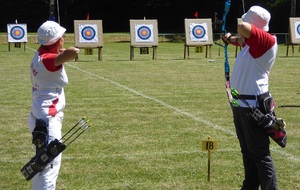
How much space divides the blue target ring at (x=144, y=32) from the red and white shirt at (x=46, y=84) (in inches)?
641

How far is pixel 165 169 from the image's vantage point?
227 inches

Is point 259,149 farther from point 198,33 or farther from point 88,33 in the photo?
point 198,33

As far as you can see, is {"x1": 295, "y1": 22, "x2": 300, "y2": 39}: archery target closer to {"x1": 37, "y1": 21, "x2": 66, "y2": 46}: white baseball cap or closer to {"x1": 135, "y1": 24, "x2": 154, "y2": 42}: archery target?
{"x1": 135, "y1": 24, "x2": 154, "y2": 42}: archery target

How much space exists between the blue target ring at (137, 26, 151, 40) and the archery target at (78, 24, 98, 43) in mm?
1542

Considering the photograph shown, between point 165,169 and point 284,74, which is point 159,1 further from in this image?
point 165,169

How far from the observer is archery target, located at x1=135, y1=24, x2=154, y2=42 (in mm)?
20422

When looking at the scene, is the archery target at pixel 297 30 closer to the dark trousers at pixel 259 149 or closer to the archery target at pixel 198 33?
the archery target at pixel 198 33

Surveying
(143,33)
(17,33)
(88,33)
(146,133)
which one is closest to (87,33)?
(88,33)

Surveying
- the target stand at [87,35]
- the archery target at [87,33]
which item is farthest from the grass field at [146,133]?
the archery target at [87,33]

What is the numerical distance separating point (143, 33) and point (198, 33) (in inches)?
79.9

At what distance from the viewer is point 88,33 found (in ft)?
66.0

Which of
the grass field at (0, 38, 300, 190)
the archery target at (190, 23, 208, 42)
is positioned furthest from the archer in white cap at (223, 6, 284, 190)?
the archery target at (190, 23, 208, 42)

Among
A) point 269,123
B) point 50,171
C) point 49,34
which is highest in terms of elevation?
point 49,34

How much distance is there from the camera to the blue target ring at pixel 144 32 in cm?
2048
